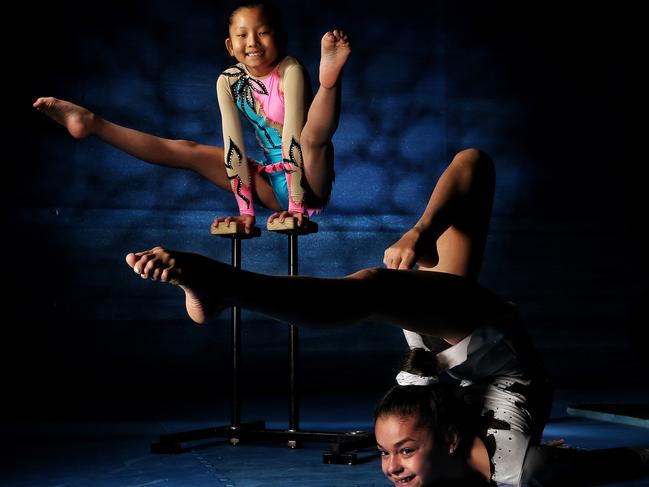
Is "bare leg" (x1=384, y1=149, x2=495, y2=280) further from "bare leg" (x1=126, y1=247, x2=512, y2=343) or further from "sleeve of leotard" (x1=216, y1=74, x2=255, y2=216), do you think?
"sleeve of leotard" (x1=216, y1=74, x2=255, y2=216)

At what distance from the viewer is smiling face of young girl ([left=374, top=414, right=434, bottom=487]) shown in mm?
1826

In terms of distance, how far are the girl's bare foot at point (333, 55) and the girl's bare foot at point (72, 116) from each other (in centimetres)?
83

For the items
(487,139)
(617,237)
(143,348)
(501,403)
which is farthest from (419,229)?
(617,237)

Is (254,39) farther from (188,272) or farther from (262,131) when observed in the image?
(188,272)

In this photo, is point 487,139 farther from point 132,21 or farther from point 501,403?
point 501,403

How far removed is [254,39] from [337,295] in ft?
6.23

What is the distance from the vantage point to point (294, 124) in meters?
3.29

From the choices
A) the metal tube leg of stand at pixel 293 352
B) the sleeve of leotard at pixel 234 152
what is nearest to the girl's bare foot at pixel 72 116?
the sleeve of leotard at pixel 234 152

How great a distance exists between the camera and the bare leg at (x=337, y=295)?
1.47m

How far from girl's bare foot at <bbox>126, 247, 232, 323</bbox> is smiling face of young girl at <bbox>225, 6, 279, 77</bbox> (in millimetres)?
1931

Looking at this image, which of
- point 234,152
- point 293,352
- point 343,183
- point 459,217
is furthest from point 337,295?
point 343,183

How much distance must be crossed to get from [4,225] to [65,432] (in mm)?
1583

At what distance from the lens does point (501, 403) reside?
204 cm

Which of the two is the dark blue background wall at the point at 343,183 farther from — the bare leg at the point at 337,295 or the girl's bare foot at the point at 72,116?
the bare leg at the point at 337,295
